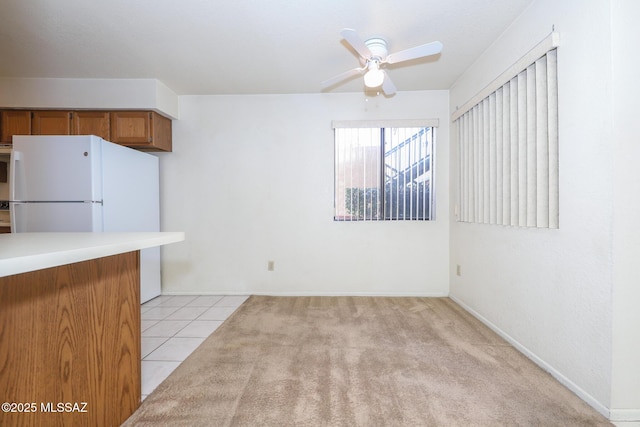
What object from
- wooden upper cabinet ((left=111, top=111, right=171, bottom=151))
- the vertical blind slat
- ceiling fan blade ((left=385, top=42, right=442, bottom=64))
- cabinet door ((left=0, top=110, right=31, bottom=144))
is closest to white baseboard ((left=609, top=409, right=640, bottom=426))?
the vertical blind slat

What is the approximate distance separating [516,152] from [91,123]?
4.11m

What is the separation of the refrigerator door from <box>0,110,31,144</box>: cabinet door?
678mm

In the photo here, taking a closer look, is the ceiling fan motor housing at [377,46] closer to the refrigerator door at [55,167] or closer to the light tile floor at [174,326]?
the refrigerator door at [55,167]

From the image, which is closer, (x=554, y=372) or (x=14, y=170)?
(x=554, y=372)

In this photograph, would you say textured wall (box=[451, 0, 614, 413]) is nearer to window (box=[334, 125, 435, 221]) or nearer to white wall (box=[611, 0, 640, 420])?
white wall (box=[611, 0, 640, 420])

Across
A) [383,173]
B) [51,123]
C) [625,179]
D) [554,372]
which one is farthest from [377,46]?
[51,123]

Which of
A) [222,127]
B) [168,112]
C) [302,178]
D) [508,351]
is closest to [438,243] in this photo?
[508,351]

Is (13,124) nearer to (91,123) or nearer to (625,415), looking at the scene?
(91,123)

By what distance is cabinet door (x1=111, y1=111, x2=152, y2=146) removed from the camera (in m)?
3.19

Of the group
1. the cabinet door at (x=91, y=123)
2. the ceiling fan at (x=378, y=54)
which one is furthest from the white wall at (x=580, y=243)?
the cabinet door at (x=91, y=123)

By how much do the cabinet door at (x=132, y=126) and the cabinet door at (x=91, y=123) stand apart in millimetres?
70

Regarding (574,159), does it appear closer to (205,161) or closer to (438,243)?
(438,243)

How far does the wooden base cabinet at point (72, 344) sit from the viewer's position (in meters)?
0.97

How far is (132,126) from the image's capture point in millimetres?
3195
